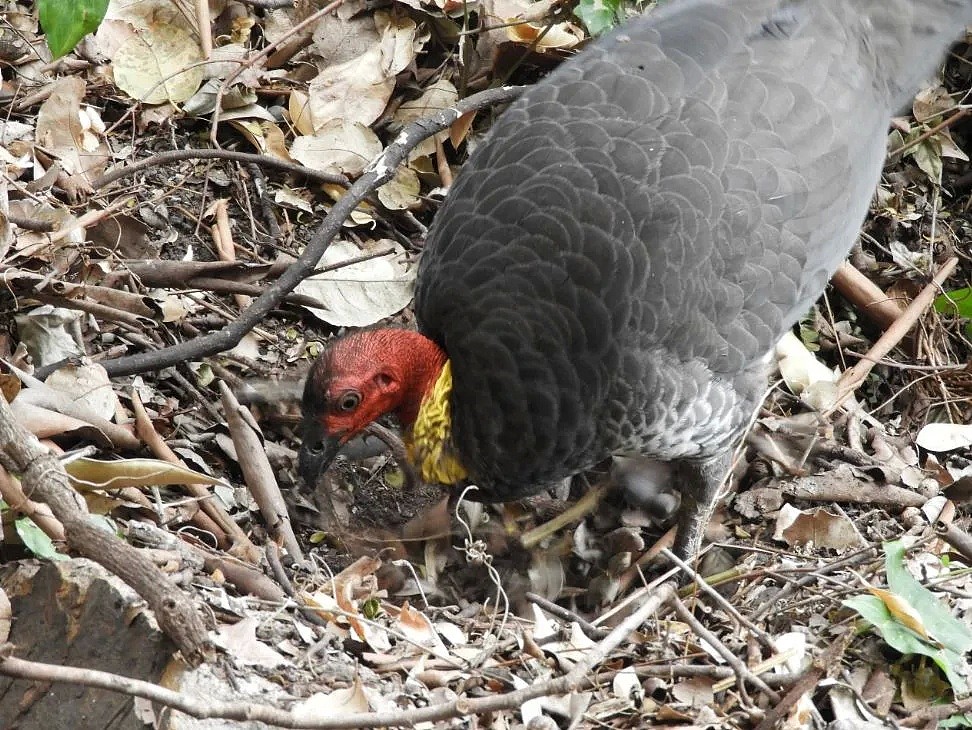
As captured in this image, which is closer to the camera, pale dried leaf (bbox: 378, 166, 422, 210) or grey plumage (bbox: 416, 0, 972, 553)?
grey plumage (bbox: 416, 0, 972, 553)

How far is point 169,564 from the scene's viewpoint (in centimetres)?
261

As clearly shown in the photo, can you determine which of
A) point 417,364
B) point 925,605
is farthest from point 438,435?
point 925,605

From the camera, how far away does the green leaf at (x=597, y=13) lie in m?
4.33

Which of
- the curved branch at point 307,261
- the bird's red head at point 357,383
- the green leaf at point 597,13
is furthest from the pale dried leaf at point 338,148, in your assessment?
the bird's red head at point 357,383

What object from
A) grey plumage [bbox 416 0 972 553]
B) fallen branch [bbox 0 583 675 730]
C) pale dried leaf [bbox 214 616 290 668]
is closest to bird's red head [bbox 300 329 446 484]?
grey plumage [bbox 416 0 972 553]

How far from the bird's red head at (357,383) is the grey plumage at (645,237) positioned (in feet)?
0.38

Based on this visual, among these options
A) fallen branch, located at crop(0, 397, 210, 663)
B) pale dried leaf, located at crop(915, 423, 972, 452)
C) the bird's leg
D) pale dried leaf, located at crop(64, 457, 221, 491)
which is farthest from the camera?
pale dried leaf, located at crop(915, 423, 972, 452)

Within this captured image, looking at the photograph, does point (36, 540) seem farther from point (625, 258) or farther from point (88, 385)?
point (625, 258)

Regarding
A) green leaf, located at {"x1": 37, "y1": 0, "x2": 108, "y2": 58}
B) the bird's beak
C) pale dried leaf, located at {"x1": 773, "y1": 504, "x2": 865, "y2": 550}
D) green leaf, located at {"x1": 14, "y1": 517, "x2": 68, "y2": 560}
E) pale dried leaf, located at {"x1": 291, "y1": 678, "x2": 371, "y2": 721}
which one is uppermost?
green leaf, located at {"x1": 37, "y1": 0, "x2": 108, "y2": 58}

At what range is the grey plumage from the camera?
10.5 ft

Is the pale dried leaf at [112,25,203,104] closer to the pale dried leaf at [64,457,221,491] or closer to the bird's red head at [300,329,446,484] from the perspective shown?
the bird's red head at [300,329,446,484]

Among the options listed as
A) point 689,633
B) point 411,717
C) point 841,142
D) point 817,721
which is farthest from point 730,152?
point 411,717

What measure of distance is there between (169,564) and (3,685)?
19.6 inches

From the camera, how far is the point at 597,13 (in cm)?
433
